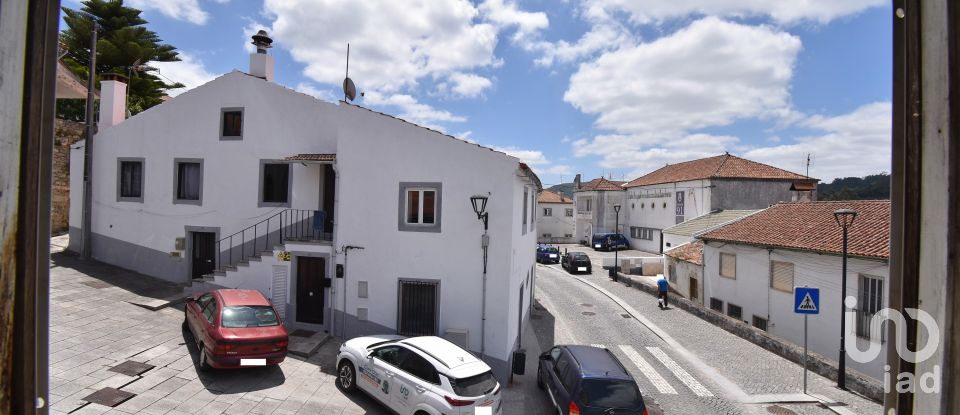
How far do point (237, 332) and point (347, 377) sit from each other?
2.62 m

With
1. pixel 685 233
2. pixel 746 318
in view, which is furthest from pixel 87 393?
pixel 685 233

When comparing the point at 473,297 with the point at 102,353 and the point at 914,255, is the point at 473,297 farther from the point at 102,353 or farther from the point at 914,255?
the point at 914,255

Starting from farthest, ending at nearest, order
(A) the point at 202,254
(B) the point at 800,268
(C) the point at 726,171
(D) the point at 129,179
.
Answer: (C) the point at 726,171 < (B) the point at 800,268 < (D) the point at 129,179 < (A) the point at 202,254

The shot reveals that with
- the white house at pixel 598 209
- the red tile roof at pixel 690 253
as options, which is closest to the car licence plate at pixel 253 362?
the red tile roof at pixel 690 253

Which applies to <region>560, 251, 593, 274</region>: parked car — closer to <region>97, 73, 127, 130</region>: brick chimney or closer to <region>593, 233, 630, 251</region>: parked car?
<region>593, 233, 630, 251</region>: parked car

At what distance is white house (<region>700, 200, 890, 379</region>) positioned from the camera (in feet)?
46.2

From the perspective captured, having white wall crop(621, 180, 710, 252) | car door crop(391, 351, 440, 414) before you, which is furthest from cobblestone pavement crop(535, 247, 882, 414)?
white wall crop(621, 180, 710, 252)

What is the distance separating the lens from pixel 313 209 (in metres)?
14.7

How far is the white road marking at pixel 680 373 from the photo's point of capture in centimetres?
1204

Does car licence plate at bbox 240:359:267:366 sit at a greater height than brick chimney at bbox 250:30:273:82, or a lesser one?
lesser

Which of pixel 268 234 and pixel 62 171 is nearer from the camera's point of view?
pixel 268 234

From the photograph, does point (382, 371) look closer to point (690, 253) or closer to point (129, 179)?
point (129, 179)

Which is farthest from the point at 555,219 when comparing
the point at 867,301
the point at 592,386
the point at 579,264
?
the point at 592,386

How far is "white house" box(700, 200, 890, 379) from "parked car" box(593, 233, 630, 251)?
998 inches
